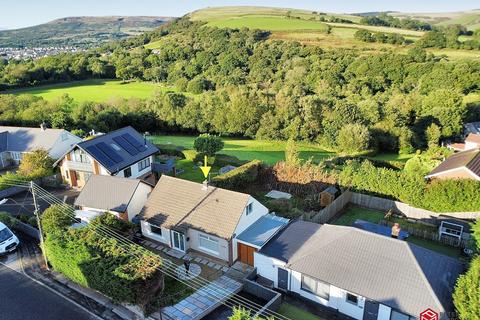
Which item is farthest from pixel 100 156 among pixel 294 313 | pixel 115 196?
pixel 294 313

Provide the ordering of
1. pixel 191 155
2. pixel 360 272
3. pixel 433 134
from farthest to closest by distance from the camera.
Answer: pixel 433 134 < pixel 191 155 < pixel 360 272

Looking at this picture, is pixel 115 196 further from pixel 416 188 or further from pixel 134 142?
pixel 416 188

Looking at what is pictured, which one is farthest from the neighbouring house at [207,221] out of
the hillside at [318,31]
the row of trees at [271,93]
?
the hillside at [318,31]

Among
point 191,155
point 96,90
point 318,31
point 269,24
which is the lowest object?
point 191,155

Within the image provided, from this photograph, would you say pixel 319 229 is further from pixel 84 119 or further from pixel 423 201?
pixel 84 119

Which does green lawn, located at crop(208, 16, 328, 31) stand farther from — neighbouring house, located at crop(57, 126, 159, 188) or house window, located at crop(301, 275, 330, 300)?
house window, located at crop(301, 275, 330, 300)

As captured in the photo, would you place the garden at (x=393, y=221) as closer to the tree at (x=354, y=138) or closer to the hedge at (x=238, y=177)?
the hedge at (x=238, y=177)

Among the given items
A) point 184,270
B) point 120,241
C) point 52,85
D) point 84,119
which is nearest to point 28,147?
point 84,119
